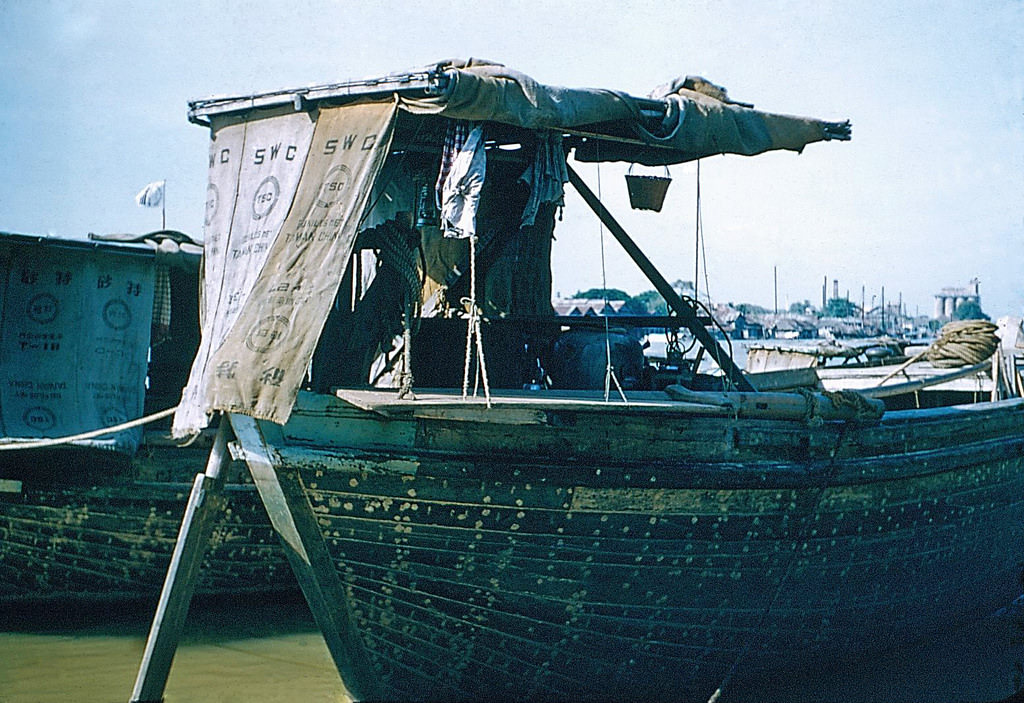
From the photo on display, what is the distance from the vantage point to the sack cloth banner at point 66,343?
9.02m

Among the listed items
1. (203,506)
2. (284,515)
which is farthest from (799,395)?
(203,506)

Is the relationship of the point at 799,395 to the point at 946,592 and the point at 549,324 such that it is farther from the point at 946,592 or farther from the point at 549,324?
the point at 946,592

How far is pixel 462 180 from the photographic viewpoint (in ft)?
18.4

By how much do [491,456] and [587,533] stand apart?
2.39 ft

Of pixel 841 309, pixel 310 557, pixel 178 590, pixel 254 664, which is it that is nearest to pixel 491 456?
pixel 310 557

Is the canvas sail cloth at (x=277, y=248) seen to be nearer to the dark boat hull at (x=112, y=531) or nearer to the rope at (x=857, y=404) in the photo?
the rope at (x=857, y=404)

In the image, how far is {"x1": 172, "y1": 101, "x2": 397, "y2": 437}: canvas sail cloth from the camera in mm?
5340

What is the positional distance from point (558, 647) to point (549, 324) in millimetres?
2360

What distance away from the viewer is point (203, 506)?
5.56m

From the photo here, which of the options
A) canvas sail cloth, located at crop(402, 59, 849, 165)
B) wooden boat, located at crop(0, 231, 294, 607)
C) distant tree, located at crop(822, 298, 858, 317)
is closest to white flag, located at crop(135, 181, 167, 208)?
wooden boat, located at crop(0, 231, 294, 607)

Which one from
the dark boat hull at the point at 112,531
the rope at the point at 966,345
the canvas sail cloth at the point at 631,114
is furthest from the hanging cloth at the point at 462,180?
the rope at the point at 966,345

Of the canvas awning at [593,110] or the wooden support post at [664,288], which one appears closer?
the canvas awning at [593,110]

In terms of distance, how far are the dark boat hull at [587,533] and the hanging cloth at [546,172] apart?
4.55ft

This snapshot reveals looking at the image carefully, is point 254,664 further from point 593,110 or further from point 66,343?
point 593,110
